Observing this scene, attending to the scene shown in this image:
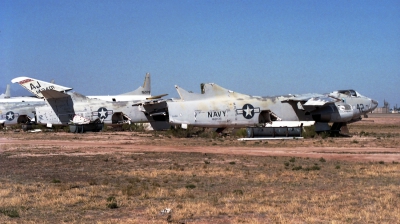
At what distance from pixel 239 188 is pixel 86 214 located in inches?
188

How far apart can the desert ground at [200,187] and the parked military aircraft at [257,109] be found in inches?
435

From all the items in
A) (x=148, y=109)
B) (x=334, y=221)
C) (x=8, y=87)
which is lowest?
(x=334, y=221)

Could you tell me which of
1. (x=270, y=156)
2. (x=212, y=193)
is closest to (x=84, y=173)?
(x=212, y=193)

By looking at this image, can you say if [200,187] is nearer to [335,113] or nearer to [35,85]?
[335,113]

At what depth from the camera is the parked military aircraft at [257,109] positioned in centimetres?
3575

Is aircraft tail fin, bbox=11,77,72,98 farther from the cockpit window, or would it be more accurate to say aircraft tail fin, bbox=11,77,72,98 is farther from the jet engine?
the cockpit window

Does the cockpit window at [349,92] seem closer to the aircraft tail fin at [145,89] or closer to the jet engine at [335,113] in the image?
the jet engine at [335,113]

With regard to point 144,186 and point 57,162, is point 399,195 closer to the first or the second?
point 144,186

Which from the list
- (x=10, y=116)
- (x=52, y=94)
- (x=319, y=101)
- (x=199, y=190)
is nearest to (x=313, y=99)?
(x=319, y=101)

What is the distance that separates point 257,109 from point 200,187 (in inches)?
872

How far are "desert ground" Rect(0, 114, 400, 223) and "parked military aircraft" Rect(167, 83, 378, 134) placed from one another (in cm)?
1104

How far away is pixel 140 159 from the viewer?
71.3 feet

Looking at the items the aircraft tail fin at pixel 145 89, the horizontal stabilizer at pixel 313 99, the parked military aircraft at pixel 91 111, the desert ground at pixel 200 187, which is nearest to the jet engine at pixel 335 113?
the horizontal stabilizer at pixel 313 99

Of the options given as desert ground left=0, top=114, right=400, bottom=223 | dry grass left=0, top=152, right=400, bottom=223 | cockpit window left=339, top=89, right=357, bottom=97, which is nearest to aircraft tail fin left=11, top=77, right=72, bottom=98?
desert ground left=0, top=114, right=400, bottom=223
